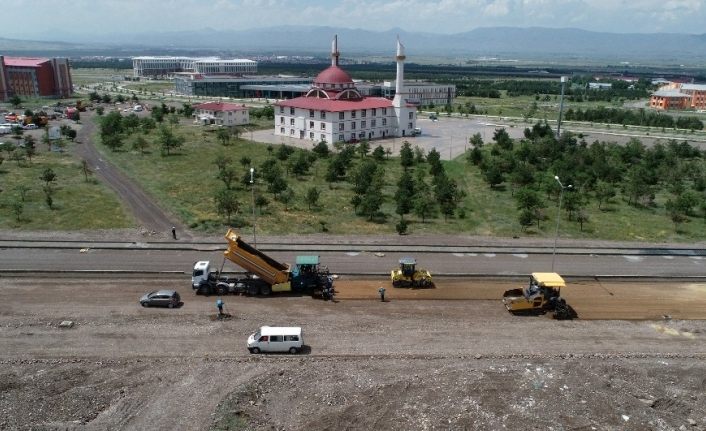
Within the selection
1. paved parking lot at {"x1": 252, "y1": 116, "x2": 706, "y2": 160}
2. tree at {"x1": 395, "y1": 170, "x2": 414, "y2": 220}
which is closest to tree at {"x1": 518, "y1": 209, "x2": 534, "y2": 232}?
tree at {"x1": 395, "y1": 170, "x2": 414, "y2": 220}

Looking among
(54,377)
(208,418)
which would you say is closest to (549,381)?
(208,418)

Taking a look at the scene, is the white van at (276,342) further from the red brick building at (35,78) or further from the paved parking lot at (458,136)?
the red brick building at (35,78)

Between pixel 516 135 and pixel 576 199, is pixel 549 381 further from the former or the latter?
pixel 516 135

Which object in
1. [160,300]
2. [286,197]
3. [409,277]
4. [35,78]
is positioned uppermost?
[35,78]

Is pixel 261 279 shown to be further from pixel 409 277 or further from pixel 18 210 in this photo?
pixel 18 210

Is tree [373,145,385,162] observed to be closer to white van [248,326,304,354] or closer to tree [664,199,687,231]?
tree [664,199,687,231]

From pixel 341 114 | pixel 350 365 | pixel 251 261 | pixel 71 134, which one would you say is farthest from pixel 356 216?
pixel 71 134

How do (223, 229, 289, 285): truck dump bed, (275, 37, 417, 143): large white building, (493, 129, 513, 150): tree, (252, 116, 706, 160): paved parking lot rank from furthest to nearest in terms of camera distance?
(275, 37, 417, 143): large white building → (252, 116, 706, 160): paved parking lot → (493, 129, 513, 150): tree → (223, 229, 289, 285): truck dump bed

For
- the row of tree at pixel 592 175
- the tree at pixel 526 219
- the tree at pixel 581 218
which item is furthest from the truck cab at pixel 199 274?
the tree at pixel 581 218
